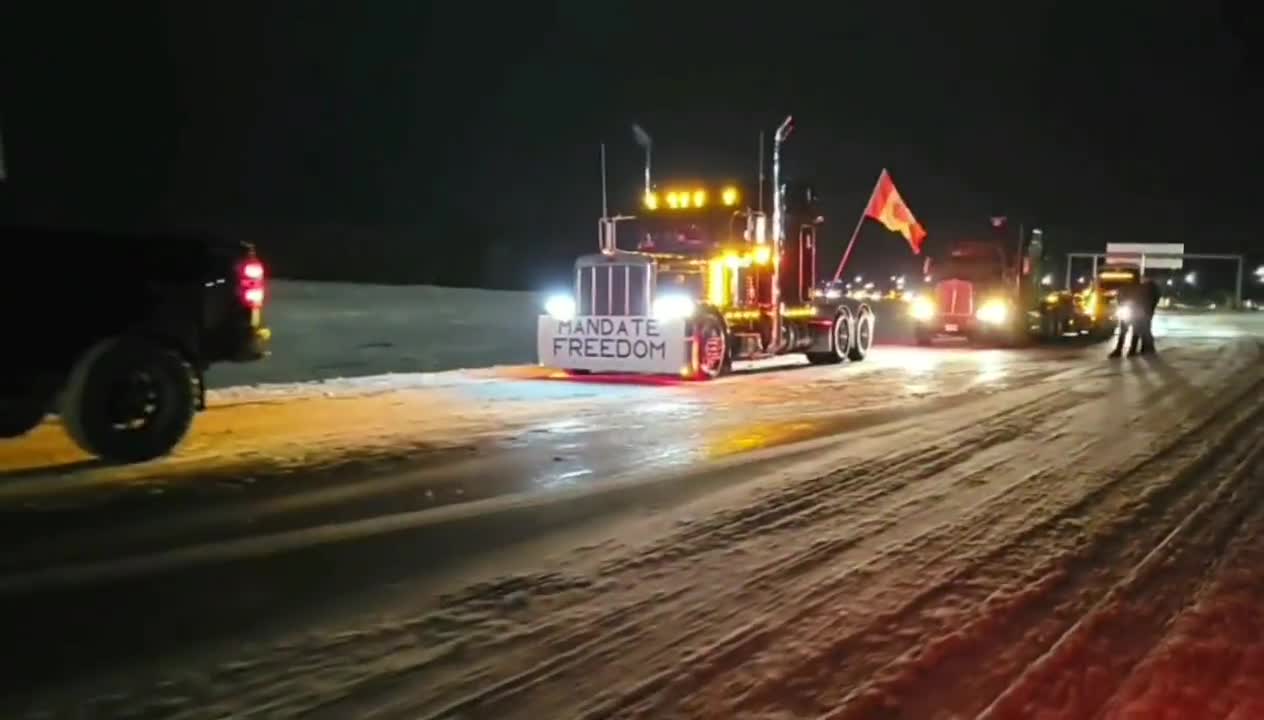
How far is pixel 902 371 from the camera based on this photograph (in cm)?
2038

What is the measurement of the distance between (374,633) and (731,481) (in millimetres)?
4264

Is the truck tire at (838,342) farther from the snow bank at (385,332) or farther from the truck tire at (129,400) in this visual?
the truck tire at (129,400)

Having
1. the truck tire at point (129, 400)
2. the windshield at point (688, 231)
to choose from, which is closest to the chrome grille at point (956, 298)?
the windshield at point (688, 231)

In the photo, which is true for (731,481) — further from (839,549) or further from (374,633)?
(374,633)

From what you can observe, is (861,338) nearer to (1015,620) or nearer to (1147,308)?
(1147,308)

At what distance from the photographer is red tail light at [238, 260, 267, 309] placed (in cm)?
1090

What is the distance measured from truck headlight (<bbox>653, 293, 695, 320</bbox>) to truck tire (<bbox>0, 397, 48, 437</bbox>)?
9.43 metres

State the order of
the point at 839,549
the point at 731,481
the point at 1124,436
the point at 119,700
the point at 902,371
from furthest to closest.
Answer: the point at 902,371 < the point at 1124,436 < the point at 731,481 < the point at 839,549 < the point at 119,700

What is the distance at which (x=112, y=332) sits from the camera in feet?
32.6

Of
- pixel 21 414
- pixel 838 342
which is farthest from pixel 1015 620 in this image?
pixel 838 342

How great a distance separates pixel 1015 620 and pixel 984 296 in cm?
2479

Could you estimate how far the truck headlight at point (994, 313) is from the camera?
29234mm

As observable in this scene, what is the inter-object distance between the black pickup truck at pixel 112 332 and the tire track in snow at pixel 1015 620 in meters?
6.87

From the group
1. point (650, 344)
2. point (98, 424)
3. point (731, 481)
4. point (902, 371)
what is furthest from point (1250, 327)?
point (98, 424)
